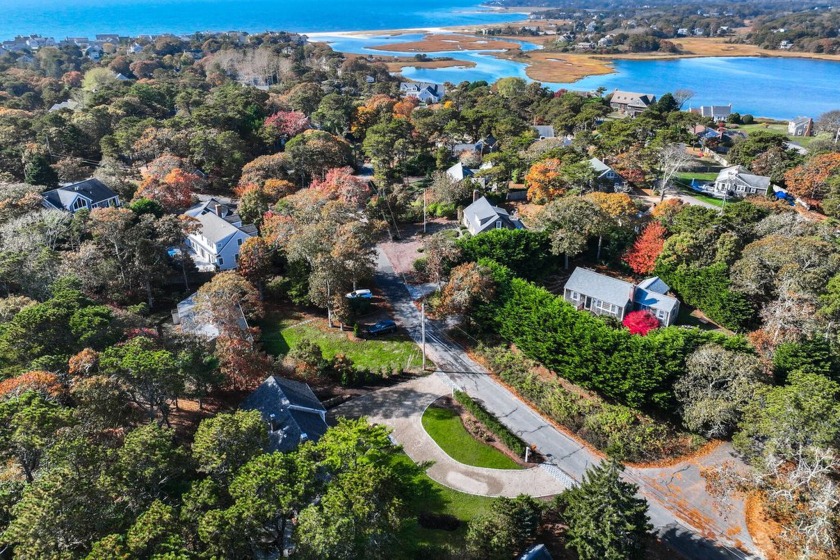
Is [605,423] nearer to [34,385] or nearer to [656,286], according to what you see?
[656,286]

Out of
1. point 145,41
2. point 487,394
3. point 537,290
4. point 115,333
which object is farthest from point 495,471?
point 145,41

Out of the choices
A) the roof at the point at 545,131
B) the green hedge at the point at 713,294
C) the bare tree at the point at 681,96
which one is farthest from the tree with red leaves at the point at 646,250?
the bare tree at the point at 681,96

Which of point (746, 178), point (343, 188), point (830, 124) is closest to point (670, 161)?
point (746, 178)

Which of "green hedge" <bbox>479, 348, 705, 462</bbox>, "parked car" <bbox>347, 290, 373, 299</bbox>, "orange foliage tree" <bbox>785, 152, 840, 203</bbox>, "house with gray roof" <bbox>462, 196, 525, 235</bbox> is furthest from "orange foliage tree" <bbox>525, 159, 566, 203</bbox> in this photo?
"green hedge" <bbox>479, 348, 705, 462</bbox>

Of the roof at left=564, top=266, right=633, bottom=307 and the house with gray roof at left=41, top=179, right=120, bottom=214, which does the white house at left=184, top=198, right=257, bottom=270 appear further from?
the roof at left=564, top=266, right=633, bottom=307

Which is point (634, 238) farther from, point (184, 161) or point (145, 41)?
point (145, 41)
